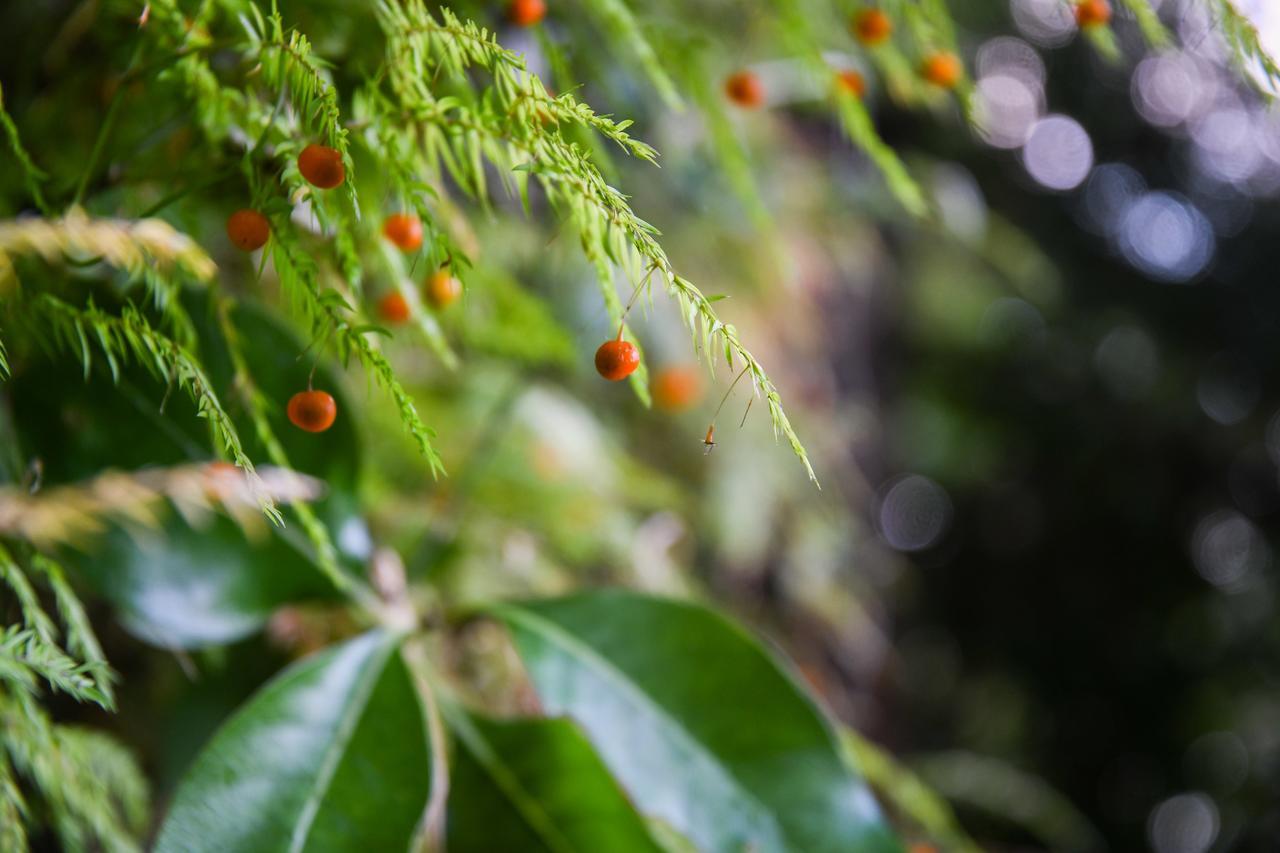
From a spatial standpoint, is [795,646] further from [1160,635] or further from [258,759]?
[1160,635]

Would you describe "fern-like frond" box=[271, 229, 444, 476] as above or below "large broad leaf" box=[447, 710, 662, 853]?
above

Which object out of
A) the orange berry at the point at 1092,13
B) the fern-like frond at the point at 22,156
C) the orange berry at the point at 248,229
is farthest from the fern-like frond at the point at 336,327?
the orange berry at the point at 1092,13

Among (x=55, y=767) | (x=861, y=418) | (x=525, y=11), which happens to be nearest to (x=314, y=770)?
(x=55, y=767)

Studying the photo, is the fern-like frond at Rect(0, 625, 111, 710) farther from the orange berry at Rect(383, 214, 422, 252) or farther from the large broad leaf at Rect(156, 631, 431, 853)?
the orange berry at Rect(383, 214, 422, 252)

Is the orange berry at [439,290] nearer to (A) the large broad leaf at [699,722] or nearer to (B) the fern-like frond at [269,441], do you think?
(B) the fern-like frond at [269,441]

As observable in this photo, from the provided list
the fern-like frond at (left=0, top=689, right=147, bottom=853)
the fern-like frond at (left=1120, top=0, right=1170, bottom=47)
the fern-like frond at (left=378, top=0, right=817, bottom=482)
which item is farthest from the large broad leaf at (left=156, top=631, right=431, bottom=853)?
the fern-like frond at (left=1120, top=0, right=1170, bottom=47)

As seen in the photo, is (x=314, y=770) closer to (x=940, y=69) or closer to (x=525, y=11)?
(x=525, y=11)
